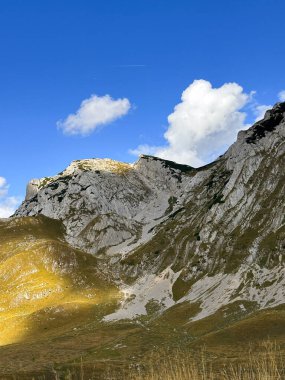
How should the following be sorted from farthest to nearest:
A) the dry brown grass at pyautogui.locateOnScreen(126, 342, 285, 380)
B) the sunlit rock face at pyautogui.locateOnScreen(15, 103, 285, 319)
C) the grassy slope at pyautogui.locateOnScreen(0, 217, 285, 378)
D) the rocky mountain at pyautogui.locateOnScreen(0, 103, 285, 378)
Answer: the sunlit rock face at pyautogui.locateOnScreen(15, 103, 285, 319) → the rocky mountain at pyautogui.locateOnScreen(0, 103, 285, 378) → the grassy slope at pyautogui.locateOnScreen(0, 217, 285, 378) → the dry brown grass at pyautogui.locateOnScreen(126, 342, 285, 380)

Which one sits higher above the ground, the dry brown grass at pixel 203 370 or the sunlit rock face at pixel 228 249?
the sunlit rock face at pixel 228 249

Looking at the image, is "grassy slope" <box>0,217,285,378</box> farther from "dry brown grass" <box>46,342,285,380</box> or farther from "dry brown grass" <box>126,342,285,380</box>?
"dry brown grass" <box>126,342,285,380</box>

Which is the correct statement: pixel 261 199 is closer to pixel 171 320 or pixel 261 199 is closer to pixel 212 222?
pixel 212 222

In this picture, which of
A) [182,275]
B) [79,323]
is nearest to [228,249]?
[182,275]

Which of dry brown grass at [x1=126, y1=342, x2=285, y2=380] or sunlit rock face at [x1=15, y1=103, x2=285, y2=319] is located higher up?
sunlit rock face at [x1=15, y1=103, x2=285, y2=319]

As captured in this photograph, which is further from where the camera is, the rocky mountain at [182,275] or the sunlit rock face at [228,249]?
the sunlit rock face at [228,249]

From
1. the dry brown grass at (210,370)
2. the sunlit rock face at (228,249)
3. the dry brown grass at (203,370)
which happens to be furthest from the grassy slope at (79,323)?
the dry brown grass at (210,370)

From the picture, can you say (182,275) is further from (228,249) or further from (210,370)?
(210,370)

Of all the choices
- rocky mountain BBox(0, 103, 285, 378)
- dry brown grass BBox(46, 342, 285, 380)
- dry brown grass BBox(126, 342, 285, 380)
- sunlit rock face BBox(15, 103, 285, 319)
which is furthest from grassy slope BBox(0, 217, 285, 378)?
dry brown grass BBox(126, 342, 285, 380)

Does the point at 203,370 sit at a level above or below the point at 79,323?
above

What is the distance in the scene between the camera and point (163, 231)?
19325cm

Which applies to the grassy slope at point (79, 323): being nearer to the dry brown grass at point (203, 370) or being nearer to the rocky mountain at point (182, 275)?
the rocky mountain at point (182, 275)

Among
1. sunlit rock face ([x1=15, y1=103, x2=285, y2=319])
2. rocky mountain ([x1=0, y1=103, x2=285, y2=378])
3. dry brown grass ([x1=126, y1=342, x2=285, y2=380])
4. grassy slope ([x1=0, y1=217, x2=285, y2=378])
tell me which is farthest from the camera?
sunlit rock face ([x1=15, y1=103, x2=285, y2=319])

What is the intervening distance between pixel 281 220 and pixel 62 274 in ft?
304
